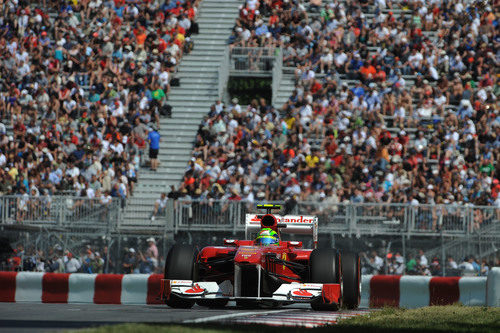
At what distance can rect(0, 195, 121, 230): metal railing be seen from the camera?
87.4ft

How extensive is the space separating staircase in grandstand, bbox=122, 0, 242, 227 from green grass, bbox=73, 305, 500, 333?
13.0m

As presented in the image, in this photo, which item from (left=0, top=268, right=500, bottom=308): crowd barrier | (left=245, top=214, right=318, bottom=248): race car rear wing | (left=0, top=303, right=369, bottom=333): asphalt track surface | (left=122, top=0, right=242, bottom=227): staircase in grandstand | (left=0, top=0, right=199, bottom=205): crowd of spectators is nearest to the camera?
(left=0, top=303, right=369, bottom=333): asphalt track surface

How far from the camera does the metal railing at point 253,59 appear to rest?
35.4 meters

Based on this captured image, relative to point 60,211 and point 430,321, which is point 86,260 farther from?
point 430,321

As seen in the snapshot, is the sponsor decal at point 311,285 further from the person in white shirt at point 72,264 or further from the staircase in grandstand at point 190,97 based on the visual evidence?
the staircase in grandstand at point 190,97

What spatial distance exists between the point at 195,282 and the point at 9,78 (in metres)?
21.2

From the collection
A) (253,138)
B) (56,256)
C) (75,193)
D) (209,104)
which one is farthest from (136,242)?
(209,104)

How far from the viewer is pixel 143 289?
20.2 m

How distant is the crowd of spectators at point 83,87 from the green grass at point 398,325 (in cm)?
1602

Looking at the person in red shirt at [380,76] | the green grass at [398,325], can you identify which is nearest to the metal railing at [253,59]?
the person in red shirt at [380,76]

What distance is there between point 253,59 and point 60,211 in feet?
36.3

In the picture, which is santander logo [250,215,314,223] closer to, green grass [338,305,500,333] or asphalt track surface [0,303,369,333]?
asphalt track surface [0,303,369,333]

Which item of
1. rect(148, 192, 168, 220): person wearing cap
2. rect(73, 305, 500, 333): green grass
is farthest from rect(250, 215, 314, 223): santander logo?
rect(148, 192, 168, 220): person wearing cap

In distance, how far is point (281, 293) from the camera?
15.4 meters
